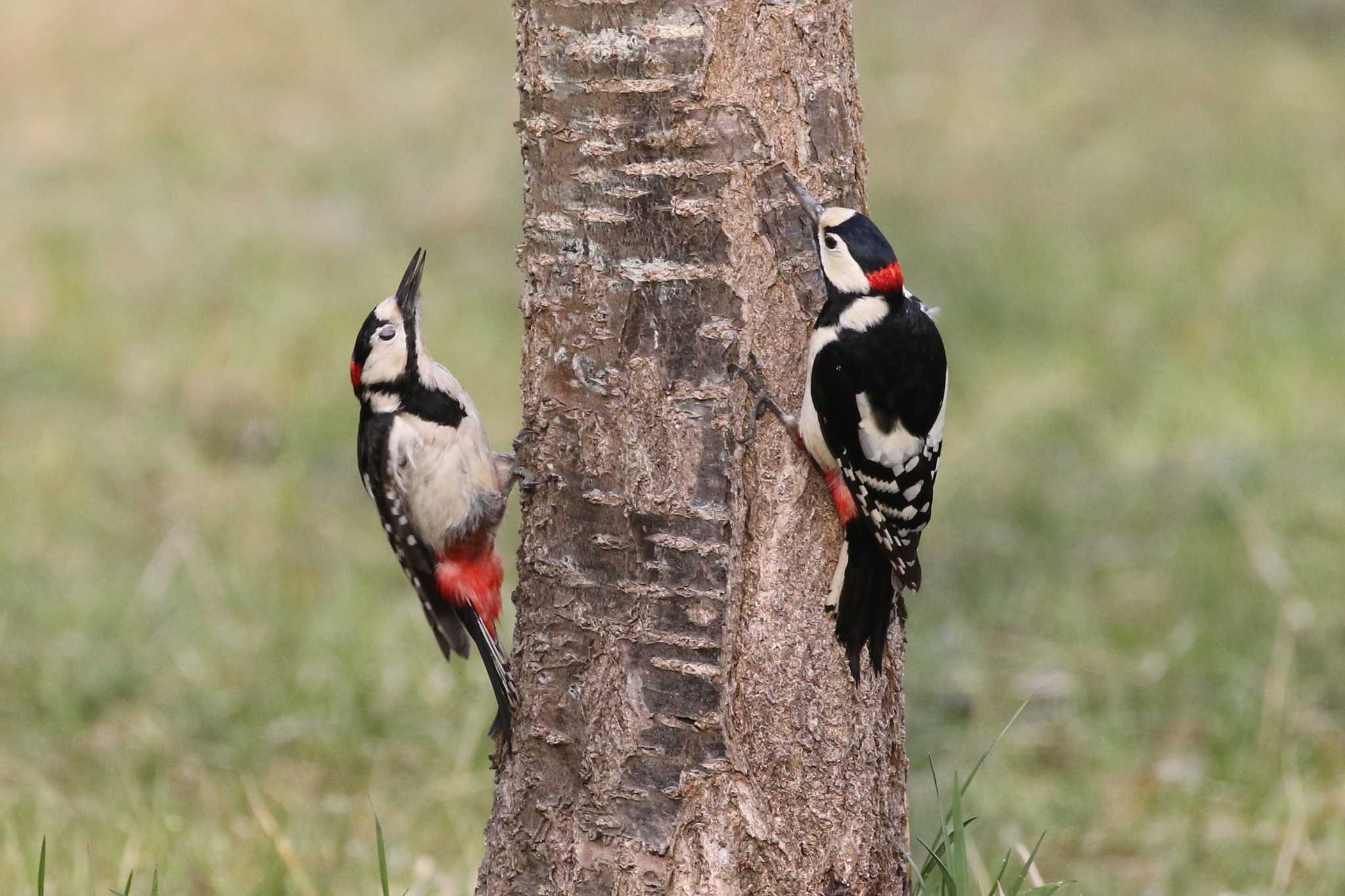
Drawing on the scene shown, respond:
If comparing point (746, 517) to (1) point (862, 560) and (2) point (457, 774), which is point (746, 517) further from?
(2) point (457, 774)

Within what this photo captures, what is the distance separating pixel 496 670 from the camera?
11.5 ft

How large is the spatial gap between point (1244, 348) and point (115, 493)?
5.22m

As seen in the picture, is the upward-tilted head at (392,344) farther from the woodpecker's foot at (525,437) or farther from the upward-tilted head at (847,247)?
the upward-tilted head at (847,247)

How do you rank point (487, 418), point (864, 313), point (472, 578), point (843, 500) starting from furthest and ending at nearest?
point (487, 418) < point (472, 578) < point (864, 313) < point (843, 500)

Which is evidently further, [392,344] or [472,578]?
[472,578]

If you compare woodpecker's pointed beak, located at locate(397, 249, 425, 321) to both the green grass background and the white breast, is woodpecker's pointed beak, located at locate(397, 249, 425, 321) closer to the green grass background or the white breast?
the white breast

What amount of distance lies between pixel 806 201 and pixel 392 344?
147 cm

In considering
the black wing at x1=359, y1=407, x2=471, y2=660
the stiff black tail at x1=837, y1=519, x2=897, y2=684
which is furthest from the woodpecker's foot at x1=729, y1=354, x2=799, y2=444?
the black wing at x1=359, y1=407, x2=471, y2=660

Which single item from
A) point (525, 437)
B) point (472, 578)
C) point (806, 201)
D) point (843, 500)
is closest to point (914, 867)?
point (843, 500)

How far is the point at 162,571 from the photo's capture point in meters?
5.68

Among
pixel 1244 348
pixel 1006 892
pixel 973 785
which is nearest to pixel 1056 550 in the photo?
pixel 973 785

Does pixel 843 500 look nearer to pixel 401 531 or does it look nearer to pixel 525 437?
pixel 525 437

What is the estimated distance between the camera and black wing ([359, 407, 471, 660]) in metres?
4.00

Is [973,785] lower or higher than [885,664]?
lower
